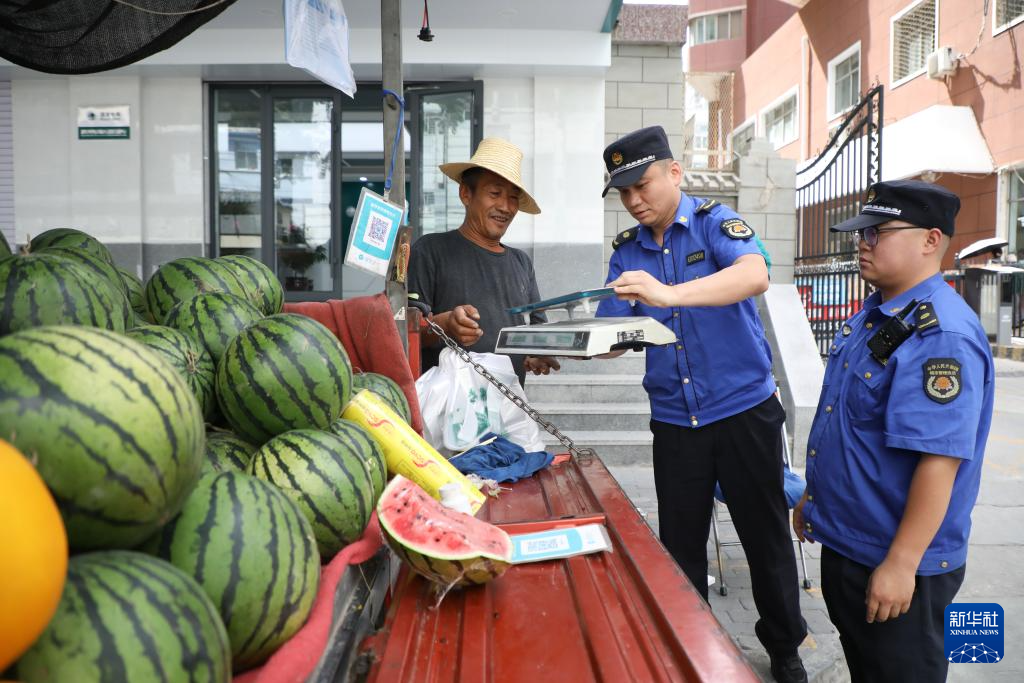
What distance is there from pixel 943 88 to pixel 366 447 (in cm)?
2050

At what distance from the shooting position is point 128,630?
84 centimetres

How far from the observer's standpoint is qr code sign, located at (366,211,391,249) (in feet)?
7.89

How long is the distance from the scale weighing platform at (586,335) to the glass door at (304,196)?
25.0 ft

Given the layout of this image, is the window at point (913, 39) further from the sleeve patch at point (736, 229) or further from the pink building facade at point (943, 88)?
the sleeve patch at point (736, 229)

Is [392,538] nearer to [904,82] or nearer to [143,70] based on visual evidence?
[143,70]

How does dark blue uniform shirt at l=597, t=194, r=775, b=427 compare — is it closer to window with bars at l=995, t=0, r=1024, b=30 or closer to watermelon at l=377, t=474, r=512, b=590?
watermelon at l=377, t=474, r=512, b=590

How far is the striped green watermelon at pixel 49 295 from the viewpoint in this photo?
1462 mm

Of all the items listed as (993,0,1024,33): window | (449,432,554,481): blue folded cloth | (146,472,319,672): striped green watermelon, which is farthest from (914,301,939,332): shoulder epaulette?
(993,0,1024,33): window

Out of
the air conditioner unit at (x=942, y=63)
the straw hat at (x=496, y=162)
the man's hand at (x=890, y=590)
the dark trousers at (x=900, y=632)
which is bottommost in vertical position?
the dark trousers at (x=900, y=632)

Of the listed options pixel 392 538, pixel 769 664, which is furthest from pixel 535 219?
pixel 392 538

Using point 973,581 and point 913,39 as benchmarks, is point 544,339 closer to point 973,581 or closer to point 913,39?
point 973,581

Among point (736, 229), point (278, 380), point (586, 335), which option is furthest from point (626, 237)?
point (278, 380)

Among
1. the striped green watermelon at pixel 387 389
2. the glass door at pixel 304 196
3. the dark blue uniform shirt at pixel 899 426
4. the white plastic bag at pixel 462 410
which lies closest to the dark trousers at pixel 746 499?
the dark blue uniform shirt at pixel 899 426

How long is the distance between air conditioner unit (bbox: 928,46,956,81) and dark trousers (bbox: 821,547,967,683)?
60.8ft
